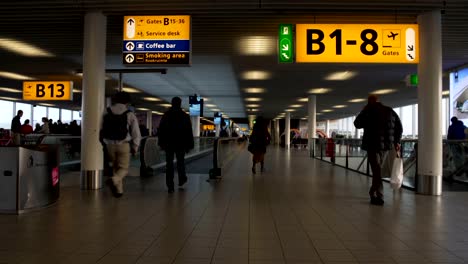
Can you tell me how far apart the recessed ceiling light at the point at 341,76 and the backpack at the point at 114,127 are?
11.9 meters

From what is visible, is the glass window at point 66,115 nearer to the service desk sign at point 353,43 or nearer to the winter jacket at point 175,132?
the winter jacket at point 175,132

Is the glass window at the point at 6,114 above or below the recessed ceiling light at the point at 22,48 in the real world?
below

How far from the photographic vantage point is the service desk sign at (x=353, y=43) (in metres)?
7.54

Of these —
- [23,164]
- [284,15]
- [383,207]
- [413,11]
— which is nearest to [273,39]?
[284,15]

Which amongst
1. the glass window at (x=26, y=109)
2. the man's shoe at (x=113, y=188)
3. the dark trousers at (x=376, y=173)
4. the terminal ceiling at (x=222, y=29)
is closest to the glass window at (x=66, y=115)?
the glass window at (x=26, y=109)

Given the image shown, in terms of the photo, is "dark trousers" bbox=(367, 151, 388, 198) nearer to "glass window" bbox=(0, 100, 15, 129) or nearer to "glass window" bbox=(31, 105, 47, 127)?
"glass window" bbox=(0, 100, 15, 129)

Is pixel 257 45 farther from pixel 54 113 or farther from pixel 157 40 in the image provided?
pixel 54 113

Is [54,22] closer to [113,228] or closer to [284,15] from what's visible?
[284,15]

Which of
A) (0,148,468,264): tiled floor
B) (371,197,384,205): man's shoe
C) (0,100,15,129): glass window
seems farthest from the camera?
(0,100,15,129): glass window

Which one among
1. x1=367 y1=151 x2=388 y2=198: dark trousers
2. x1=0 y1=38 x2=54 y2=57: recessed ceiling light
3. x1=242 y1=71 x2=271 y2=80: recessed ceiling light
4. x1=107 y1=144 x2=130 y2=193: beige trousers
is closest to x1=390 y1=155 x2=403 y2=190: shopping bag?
x1=367 y1=151 x2=388 y2=198: dark trousers

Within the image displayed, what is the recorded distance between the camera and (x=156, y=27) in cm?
793

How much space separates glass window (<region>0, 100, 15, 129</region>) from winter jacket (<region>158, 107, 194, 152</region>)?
92.7ft

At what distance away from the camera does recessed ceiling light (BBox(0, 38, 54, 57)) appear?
11.1 m

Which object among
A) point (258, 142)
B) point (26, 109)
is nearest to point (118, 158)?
point (258, 142)
